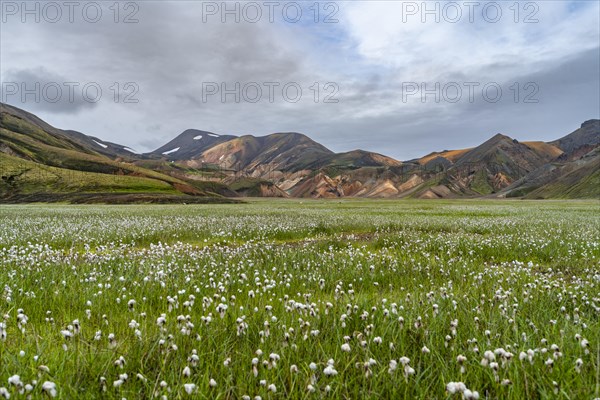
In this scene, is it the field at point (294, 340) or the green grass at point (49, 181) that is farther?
the green grass at point (49, 181)

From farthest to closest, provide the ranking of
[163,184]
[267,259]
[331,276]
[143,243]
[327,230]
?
[163,184]
[327,230]
[143,243]
[267,259]
[331,276]

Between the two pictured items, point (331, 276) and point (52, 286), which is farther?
point (331, 276)

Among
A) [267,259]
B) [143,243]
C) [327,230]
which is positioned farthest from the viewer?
[327,230]

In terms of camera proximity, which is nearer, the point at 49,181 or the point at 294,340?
the point at 294,340

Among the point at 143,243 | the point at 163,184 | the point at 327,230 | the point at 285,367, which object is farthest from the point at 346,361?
the point at 163,184

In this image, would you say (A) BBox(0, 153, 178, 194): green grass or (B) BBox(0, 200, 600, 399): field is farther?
(A) BBox(0, 153, 178, 194): green grass

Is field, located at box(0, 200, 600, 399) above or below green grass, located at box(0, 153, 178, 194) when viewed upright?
below

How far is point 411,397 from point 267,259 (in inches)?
256

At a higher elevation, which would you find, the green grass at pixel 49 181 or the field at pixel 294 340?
the green grass at pixel 49 181

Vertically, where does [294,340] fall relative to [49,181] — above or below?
below

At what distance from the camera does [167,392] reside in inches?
101

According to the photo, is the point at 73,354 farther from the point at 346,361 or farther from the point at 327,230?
the point at 327,230

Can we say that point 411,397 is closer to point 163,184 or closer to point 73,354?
point 73,354

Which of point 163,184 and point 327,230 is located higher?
point 163,184
